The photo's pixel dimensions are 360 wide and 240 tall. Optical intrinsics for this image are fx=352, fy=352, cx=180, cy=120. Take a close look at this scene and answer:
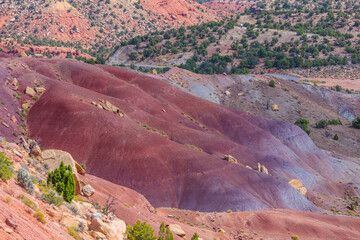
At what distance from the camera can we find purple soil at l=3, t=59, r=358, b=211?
135 ft

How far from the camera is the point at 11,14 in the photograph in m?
162

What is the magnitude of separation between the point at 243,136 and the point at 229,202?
2795 centimetres

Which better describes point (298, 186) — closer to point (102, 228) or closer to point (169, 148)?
point (169, 148)

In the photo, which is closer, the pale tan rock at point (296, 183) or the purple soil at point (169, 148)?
the purple soil at point (169, 148)

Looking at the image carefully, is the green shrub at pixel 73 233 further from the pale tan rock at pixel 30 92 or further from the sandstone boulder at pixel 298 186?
the pale tan rock at pixel 30 92

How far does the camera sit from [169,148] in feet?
151

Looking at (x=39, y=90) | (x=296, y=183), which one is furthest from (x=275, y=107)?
(x=39, y=90)

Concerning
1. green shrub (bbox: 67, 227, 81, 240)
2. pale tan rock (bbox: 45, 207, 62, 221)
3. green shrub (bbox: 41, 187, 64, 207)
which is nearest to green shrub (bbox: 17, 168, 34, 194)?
green shrub (bbox: 41, 187, 64, 207)

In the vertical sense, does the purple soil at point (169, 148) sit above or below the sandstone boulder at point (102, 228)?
below

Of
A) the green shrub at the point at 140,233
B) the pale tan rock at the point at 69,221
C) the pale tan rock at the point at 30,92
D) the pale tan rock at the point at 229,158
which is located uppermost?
the pale tan rock at the point at 69,221

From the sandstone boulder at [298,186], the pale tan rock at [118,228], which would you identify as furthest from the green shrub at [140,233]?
the sandstone boulder at [298,186]

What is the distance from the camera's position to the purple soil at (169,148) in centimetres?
4106

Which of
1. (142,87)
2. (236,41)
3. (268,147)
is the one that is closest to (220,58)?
(236,41)

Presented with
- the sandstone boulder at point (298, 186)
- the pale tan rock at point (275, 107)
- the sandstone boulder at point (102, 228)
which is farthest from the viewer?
the pale tan rock at point (275, 107)
